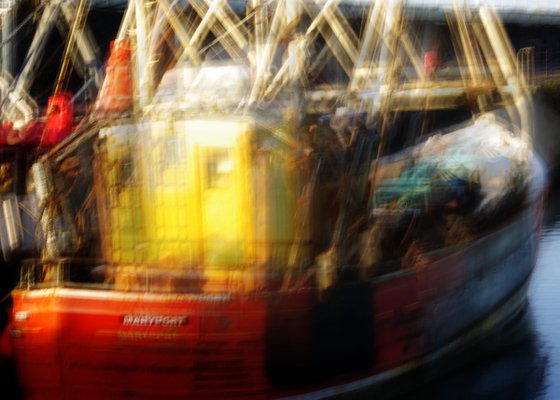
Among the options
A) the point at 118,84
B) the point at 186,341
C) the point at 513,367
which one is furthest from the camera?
the point at 513,367

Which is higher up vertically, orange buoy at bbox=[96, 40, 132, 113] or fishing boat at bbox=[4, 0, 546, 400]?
orange buoy at bbox=[96, 40, 132, 113]

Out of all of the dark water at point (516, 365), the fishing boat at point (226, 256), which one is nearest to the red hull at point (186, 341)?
the fishing boat at point (226, 256)

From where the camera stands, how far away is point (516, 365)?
12500 millimetres

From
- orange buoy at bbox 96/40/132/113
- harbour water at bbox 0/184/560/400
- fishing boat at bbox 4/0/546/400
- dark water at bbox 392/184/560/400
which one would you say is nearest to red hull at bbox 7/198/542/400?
fishing boat at bbox 4/0/546/400

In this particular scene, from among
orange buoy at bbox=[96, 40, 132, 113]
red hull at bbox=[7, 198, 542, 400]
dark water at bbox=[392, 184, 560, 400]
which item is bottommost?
dark water at bbox=[392, 184, 560, 400]

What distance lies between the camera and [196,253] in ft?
30.5

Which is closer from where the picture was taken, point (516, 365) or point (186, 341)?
point (186, 341)

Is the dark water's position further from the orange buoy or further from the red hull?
the orange buoy

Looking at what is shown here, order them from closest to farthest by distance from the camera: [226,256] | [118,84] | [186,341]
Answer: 1. [186,341]
2. [226,256]
3. [118,84]

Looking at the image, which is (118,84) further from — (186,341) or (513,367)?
(513,367)

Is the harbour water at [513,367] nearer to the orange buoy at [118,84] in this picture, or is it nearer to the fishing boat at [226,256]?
the fishing boat at [226,256]

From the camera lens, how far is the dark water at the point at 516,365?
37.3 feet

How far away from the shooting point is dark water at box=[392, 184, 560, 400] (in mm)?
11383

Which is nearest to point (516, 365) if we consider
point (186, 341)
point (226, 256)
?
point (226, 256)
